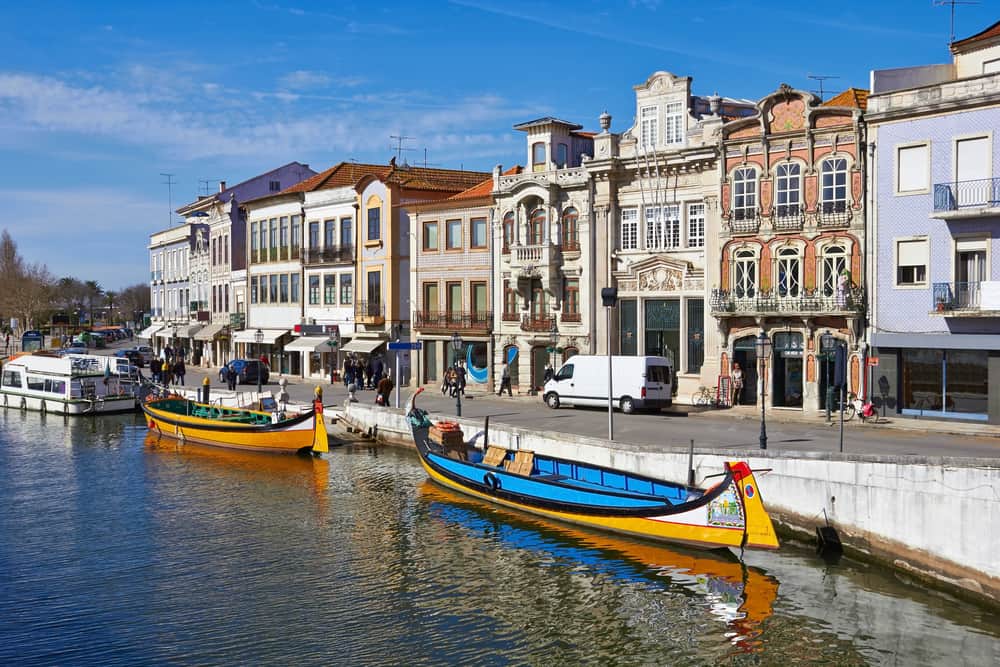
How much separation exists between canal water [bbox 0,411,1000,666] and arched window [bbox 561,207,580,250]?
18.4 meters

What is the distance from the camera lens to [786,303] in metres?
39.0

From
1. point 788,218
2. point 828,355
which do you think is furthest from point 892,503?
point 788,218

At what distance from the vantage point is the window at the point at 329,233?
61.8 m

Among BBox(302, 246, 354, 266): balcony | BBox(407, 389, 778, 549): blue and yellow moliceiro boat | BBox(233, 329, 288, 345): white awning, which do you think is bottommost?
BBox(407, 389, 778, 549): blue and yellow moliceiro boat

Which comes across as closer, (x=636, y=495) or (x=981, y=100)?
(x=636, y=495)

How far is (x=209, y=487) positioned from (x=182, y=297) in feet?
181

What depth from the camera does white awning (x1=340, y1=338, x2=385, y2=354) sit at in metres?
57.4

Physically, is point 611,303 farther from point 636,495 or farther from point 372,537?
point 372,537

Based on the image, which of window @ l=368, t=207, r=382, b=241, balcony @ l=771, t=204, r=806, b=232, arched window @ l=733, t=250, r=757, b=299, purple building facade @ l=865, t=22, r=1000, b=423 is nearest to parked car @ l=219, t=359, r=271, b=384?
window @ l=368, t=207, r=382, b=241

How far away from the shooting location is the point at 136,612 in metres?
20.7

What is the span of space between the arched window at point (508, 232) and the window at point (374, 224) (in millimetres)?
10432

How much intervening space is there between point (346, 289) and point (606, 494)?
37720 mm

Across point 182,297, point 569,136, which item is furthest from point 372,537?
point 182,297

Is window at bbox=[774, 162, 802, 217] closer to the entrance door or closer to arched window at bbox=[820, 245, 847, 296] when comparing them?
arched window at bbox=[820, 245, 847, 296]
